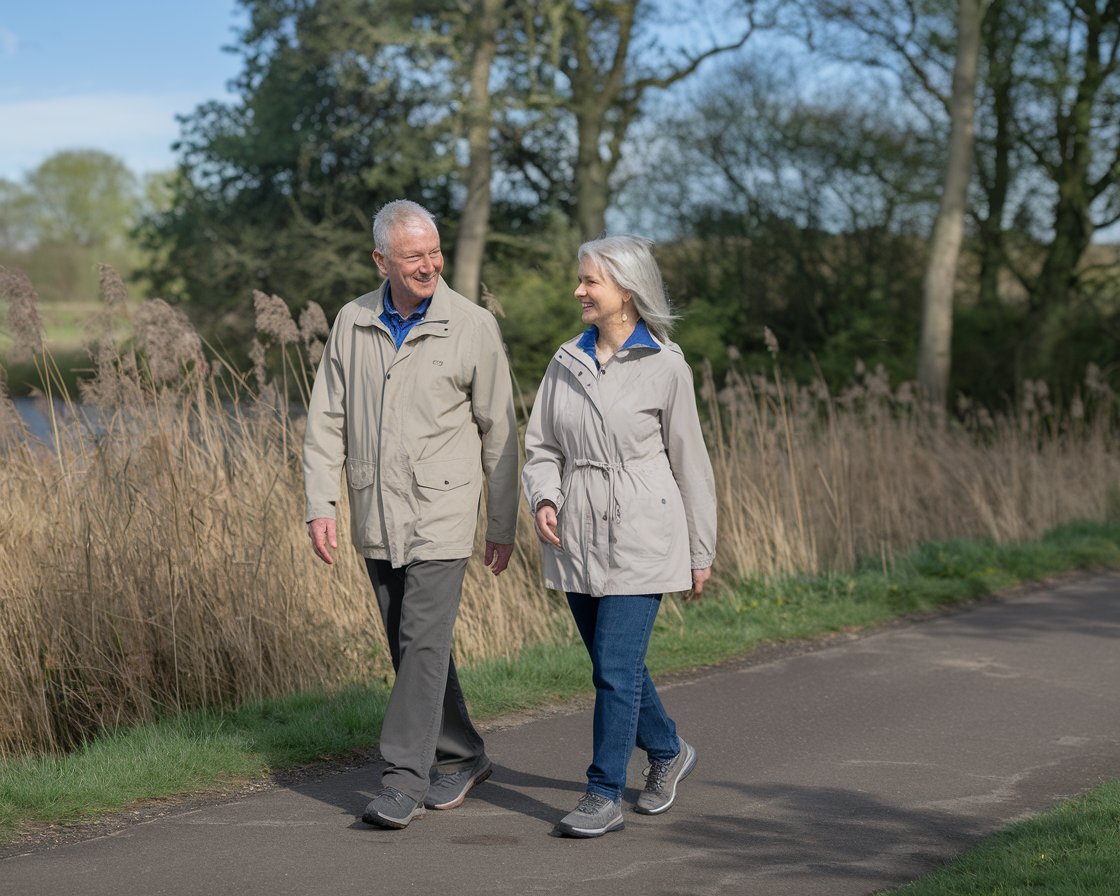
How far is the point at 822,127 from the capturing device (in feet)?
84.5

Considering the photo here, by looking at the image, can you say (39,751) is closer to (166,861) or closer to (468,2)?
(166,861)

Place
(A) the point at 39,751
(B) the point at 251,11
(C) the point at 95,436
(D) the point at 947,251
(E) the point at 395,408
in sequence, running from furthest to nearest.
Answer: (B) the point at 251,11
(D) the point at 947,251
(C) the point at 95,436
(A) the point at 39,751
(E) the point at 395,408

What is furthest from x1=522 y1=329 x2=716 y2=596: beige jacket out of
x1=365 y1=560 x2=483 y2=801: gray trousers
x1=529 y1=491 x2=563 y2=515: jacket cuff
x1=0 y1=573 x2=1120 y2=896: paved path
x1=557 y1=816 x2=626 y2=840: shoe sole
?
x1=0 y1=573 x2=1120 y2=896: paved path

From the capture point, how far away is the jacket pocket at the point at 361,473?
508cm

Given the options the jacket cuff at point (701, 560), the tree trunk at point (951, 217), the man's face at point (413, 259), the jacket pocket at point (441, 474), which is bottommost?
the jacket cuff at point (701, 560)

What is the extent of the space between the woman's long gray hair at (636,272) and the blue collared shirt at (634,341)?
3 cm

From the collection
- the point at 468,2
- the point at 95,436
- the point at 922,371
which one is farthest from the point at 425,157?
the point at 95,436

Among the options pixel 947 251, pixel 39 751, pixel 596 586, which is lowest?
pixel 39 751

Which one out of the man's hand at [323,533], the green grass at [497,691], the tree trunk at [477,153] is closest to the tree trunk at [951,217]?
the tree trunk at [477,153]

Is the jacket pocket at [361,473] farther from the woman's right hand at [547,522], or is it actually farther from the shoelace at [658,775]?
the shoelace at [658,775]

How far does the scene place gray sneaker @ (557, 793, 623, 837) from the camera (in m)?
4.89

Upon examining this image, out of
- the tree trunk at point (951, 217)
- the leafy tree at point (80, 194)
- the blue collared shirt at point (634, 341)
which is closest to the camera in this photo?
the blue collared shirt at point (634, 341)

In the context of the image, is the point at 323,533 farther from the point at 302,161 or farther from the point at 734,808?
the point at 302,161

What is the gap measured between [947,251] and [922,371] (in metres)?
1.67
